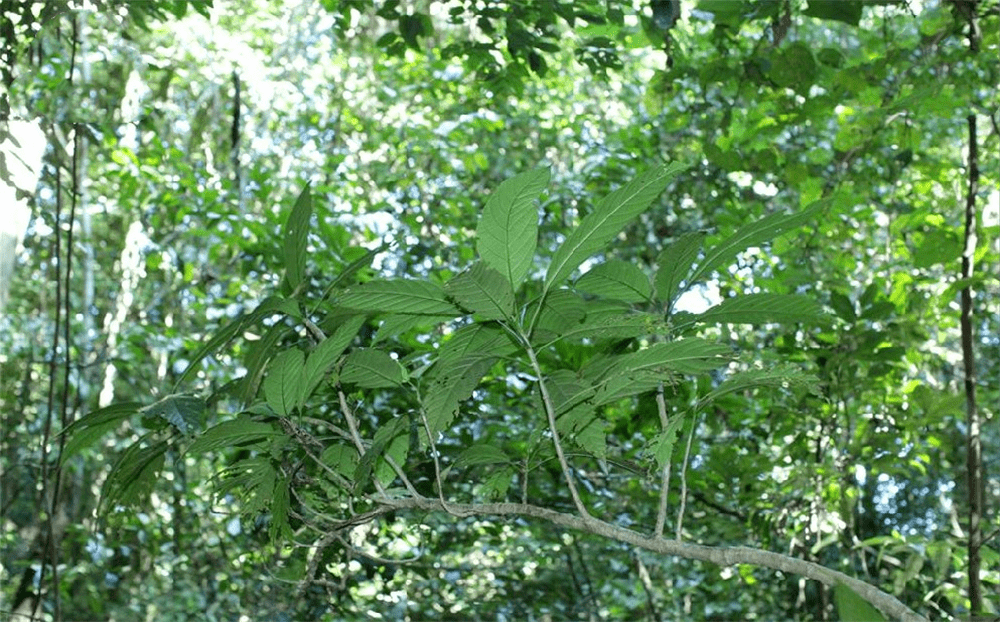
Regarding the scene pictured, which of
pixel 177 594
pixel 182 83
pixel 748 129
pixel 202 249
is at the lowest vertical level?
pixel 177 594

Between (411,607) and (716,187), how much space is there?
1911 millimetres

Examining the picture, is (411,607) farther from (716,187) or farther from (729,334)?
(716,187)

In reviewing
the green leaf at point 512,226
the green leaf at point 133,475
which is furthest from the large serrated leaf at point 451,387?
the green leaf at point 133,475

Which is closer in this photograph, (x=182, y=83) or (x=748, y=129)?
(x=748, y=129)

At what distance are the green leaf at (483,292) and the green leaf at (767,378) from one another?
0.19m

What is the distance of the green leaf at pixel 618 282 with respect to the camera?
829 mm

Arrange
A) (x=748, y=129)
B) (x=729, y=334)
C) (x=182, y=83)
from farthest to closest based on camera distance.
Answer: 1. (x=182, y=83)
2. (x=729, y=334)
3. (x=748, y=129)

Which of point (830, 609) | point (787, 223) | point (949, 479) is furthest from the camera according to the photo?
point (949, 479)

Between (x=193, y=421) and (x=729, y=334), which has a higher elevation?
(x=729, y=334)

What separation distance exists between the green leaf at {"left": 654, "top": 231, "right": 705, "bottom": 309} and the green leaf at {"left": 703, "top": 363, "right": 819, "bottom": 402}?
8 cm

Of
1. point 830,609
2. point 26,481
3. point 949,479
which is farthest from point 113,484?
point 26,481

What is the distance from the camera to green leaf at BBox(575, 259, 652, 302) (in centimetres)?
83

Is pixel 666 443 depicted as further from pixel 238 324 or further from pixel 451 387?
pixel 238 324

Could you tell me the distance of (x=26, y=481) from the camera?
6023mm
